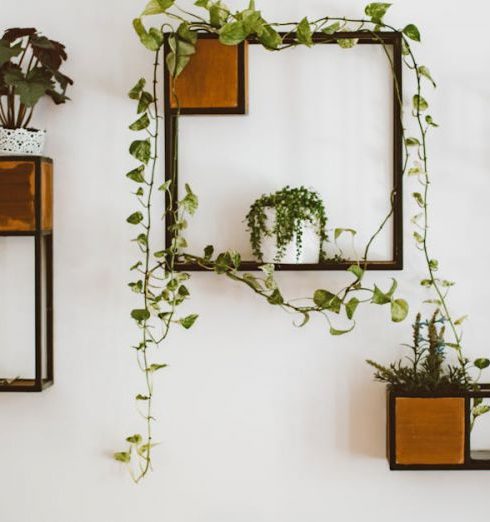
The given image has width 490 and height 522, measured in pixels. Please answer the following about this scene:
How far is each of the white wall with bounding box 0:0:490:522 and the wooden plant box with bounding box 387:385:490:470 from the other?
133mm

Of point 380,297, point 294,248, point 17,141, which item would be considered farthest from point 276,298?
point 17,141

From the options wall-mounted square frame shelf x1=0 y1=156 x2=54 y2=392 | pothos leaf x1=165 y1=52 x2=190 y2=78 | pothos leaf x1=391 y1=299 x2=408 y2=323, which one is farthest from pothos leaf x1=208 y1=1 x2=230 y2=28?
pothos leaf x1=391 y1=299 x2=408 y2=323

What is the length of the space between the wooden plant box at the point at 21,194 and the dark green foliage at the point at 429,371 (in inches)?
35.6

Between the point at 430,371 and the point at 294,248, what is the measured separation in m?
0.45

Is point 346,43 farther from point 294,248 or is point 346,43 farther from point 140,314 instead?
point 140,314

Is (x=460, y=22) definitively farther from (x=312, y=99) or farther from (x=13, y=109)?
(x=13, y=109)

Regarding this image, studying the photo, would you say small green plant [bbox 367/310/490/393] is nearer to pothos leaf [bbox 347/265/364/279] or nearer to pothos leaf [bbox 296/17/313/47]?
pothos leaf [bbox 347/265/364/279]

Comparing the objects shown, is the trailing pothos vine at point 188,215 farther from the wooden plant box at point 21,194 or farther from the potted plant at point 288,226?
the wooden plant box at point 21,194

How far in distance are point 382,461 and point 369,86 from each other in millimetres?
961

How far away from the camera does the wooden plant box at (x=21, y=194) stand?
1.78 m

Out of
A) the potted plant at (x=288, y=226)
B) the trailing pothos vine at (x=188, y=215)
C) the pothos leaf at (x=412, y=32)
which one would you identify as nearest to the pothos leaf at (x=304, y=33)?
the trailing pothos vine at (x=188, y=215)

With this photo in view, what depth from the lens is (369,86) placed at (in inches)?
73.0

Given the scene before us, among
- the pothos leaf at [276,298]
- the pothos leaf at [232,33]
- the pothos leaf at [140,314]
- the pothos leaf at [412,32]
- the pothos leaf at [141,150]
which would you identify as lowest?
the pothos leaf at [140,314]

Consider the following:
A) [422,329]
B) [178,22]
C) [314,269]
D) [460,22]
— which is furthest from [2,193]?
[460,22]
